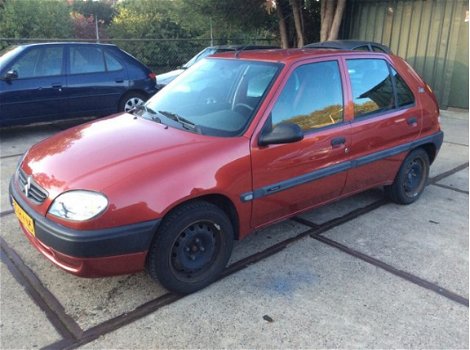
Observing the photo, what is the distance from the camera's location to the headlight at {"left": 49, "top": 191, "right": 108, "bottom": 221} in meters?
2.59

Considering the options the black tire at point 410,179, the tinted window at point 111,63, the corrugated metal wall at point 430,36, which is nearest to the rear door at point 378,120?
the black tire at point 410,179

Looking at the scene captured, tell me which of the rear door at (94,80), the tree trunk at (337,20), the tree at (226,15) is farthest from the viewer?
the tree at (226,15)

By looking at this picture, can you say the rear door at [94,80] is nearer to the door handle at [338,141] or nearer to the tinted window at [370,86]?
the tinted window at [370,86]

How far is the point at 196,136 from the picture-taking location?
317 cm

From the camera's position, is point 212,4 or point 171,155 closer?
point 171,155

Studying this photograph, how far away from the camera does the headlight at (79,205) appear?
102 inches

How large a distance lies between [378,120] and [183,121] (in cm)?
184

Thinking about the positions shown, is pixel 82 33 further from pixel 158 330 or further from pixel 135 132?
pixel 158 330

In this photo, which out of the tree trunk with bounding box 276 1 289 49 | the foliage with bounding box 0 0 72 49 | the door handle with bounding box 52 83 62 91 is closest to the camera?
the door handle with bounding box 52 83 62 91

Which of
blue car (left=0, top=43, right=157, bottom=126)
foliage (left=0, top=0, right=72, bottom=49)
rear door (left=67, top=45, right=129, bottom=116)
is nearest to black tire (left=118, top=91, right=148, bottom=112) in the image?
blue car (left=0, top=43, right=157, bottom=126)

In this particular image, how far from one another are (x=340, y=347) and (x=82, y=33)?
18666mm

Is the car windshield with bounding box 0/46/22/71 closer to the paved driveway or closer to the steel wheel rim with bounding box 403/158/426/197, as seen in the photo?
the paved driveway

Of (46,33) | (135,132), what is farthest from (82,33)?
(135,132)

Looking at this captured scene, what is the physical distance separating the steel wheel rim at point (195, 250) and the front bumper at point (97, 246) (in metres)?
0.25
